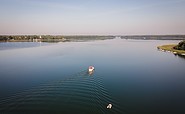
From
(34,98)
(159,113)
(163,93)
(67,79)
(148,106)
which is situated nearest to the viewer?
(159,113)

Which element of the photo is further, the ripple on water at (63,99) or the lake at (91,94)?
the lake at (91,94)

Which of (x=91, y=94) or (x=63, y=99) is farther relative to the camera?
(x=91, y=94)

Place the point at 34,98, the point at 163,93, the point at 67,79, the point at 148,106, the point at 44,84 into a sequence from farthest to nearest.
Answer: the point at 67,79 < the point at 44,84 < the point at 163,93 < the point at 34,98 < the point at 148,106

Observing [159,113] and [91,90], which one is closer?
[159,113]

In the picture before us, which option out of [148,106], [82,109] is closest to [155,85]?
[148,106]

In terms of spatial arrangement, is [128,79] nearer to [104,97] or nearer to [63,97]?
[104,97]

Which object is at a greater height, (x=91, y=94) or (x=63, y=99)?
(x=91, y=94)

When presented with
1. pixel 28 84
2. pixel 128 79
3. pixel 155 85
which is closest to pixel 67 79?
pixel 28 84

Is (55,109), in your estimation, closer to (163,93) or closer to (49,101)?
(49,101)

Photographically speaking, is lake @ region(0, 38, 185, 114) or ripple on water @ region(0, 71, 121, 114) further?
lake @ region(0, 38, 185, 114)
